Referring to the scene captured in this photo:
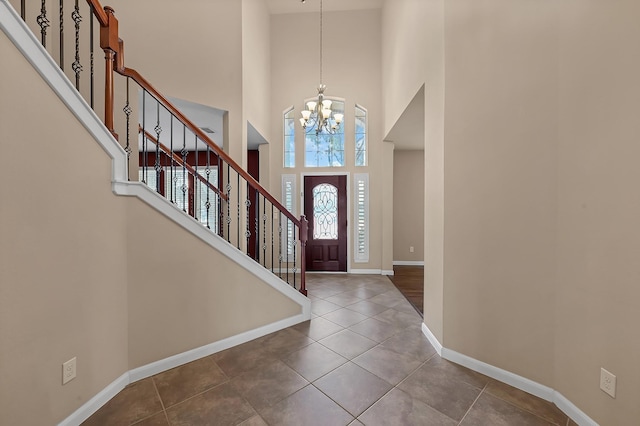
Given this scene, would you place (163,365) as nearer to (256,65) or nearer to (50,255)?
(50,255)

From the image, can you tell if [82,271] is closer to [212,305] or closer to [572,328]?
[212,305]

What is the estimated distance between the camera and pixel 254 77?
4430 mm

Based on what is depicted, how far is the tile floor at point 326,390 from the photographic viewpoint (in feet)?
5.34

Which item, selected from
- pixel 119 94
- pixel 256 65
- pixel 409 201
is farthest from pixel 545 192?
pixel 256 65

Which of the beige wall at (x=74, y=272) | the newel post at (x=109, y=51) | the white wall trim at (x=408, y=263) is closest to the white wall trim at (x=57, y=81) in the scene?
the beige wall at (x=74, y=272)

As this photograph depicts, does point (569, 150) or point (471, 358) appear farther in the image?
point (471, 358)

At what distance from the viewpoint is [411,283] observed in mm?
4676

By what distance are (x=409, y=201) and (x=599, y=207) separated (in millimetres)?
4612

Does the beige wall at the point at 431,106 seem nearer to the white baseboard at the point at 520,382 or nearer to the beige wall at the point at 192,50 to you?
the white baseboard at the point at 520,382

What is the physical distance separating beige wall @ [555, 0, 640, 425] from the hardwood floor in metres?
1.84

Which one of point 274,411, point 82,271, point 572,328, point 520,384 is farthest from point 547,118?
point 82,271

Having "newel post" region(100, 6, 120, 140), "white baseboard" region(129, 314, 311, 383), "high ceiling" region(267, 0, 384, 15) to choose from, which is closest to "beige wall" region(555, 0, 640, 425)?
"white baseboard" region(129, 314, 311, 383)

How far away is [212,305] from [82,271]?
3.32 ft

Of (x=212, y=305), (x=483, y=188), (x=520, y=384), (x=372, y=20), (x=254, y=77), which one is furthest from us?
(x=372, y=20)
